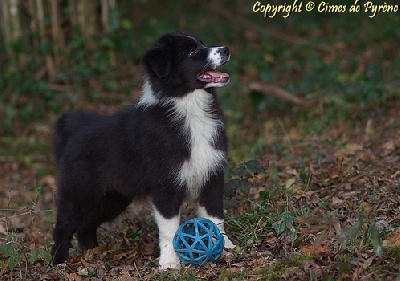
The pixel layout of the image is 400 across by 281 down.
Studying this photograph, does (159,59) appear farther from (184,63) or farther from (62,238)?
(62,238)

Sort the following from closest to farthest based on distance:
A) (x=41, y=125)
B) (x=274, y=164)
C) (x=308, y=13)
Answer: (x=274, y=164)
(x=41, y=125)
(x=308, y=13)

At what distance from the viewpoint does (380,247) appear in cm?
435

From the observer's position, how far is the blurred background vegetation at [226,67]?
1067 centimetres

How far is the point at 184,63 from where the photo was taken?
5.58m

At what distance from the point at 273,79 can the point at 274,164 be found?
4.76m

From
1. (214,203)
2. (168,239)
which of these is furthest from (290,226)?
(168,239)

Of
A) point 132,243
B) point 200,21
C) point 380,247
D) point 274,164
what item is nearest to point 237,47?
point 200,21

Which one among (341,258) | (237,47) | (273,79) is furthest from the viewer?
(237,47)

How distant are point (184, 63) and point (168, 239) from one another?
137 cm

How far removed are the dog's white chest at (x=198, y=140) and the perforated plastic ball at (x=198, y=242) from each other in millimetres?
333

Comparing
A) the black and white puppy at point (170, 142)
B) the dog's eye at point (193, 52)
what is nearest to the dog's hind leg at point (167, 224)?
the black and white puppy at point (170, 142)

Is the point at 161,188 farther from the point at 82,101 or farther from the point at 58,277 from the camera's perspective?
the point at 82,101

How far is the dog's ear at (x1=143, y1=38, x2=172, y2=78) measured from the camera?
5.53 metres

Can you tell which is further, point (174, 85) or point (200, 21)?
point (200, 21)
